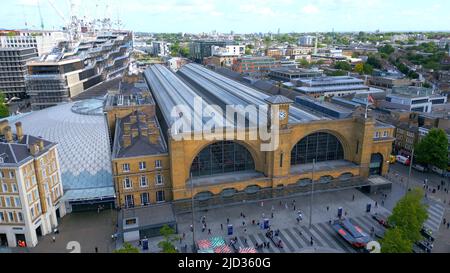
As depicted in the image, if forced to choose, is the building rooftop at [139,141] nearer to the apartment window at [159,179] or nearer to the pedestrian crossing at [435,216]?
the apartment window at [159,179]

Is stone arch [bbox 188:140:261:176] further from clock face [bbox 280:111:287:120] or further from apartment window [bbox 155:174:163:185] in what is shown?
clock face [bbox 280:111:287:120]

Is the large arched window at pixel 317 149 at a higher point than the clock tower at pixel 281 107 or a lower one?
lower

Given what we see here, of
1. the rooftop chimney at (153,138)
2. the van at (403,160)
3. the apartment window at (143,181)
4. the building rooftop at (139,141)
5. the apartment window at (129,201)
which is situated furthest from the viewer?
the van at (403,160)

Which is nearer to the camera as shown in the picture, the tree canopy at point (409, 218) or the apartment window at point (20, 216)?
the tree canopy at point (409, 218)

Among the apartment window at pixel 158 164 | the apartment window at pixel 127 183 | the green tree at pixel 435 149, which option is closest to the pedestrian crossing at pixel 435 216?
the green tree at pixel 435 149

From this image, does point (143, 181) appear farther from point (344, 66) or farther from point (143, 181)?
point (344, 66)

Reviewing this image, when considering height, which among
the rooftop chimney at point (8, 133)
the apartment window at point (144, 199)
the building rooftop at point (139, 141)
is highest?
the rooftop chimney at point (8, 133)

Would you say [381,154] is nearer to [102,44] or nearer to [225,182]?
[225,182]
